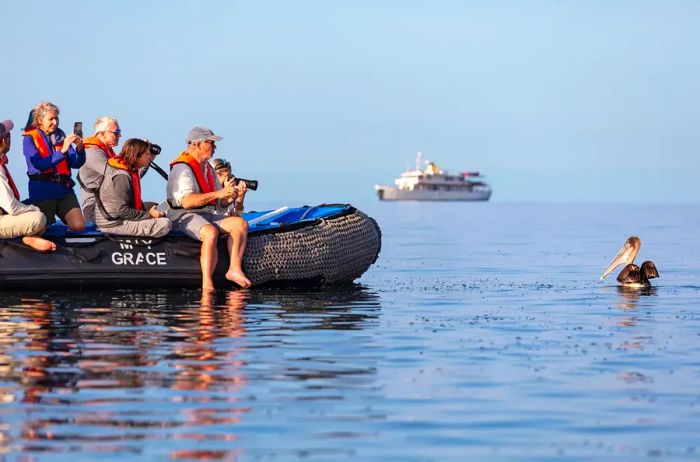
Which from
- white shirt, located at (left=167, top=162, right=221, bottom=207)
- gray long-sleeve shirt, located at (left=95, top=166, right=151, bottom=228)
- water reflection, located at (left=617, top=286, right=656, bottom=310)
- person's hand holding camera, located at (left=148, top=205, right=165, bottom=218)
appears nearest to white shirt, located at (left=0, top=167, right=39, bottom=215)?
gray long-sleeve shirt, located at (left=95, top=166, right=151, bottom=228)

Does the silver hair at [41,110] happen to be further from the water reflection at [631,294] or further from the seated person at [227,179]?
the water reflection at [631,294]

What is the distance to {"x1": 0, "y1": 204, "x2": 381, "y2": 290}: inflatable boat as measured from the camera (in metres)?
14.8

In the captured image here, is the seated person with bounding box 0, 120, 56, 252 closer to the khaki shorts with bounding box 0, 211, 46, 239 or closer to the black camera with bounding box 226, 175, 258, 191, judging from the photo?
the khaki shorts with bounding box 0, 211, 46, 239

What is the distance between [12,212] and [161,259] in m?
1.69

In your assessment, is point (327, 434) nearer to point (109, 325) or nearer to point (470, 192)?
point (109, 325)

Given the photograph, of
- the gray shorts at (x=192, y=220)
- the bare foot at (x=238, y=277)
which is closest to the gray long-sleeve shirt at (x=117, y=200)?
the gray shorts at (x=192, y=220)

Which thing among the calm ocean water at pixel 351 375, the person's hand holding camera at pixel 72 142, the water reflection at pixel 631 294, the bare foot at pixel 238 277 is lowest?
the calm ocean water at pixel 351 375

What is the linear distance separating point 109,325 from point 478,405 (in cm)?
496

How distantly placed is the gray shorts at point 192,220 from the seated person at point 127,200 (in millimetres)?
217

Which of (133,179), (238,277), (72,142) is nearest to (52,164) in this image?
(72,142)

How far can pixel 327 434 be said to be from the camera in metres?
7.29

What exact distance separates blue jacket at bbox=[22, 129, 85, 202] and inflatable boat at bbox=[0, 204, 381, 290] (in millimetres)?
430

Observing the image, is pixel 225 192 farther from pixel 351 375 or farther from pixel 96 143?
pixel 351 375

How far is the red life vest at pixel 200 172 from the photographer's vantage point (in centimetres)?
1489
